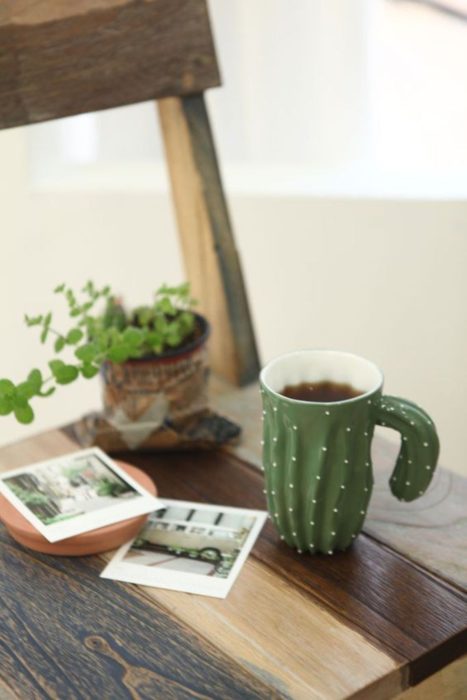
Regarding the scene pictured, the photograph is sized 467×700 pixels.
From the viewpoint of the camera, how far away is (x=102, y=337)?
89cm

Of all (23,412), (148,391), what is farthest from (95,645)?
(148,391)

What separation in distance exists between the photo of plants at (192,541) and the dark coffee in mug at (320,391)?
13 centimetres

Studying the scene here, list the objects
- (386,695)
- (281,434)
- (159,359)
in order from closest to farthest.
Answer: (386,695), (281,434), (159,359)

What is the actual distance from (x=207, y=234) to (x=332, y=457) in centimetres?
45

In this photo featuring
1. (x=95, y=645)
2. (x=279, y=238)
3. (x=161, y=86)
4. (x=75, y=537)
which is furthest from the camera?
(x=279, y=238)

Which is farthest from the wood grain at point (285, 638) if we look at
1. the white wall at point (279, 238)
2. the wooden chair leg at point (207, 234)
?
the white wall at point (279, 238)

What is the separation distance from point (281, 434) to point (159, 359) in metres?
0.24

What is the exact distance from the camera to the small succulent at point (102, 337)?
81 cm

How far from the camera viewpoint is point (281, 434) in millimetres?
747

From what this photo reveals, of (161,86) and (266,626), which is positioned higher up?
(161,86)

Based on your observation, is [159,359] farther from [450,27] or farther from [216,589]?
[450,27]

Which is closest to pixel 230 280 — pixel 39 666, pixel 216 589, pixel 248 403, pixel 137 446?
pixel 248 403

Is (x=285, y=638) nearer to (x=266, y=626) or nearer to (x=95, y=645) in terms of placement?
(x=266, y=626)

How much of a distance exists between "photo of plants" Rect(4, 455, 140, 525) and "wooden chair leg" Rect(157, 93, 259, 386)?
0.29 metres
